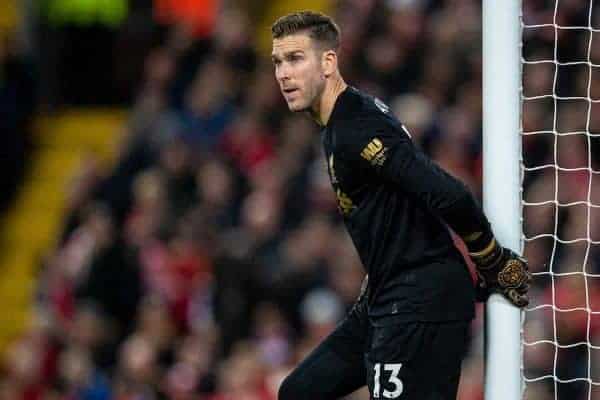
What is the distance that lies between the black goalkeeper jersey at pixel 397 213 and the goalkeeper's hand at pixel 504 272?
75 millimetres

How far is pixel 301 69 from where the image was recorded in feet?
17.2

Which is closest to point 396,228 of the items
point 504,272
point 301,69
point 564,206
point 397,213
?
point 397,213

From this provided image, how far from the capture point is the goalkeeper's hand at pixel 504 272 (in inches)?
207

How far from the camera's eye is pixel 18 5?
13.8 m

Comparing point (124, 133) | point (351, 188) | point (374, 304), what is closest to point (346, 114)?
point (351, 188)

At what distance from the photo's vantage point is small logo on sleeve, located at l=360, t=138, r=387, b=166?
508cm

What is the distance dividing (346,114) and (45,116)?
8.85 meters

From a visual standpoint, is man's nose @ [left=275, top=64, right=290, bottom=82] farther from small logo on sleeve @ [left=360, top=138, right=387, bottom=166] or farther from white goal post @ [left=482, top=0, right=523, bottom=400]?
white goal post @ [left=482, top=0, right=523, bottom=400]

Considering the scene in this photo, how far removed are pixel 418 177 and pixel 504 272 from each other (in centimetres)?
51

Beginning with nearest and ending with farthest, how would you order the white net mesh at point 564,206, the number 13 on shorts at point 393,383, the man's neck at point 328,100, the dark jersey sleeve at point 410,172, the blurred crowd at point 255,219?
the dark jersey sleeve at point 410,172 → the number 13 on shorts at point 393,383 → the man's neck at point 328,100 → the white net mesh at point 564,206 → the blurred crowd at point 255,219

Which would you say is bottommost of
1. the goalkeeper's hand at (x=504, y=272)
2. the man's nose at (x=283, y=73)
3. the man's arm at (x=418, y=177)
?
the goalkeeper's hand at (x=504, y=272)

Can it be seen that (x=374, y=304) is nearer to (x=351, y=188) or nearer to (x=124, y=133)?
(x=351, y=188)

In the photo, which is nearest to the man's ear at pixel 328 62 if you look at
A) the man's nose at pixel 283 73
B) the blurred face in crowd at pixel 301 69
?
the blurred face in crowd at pixel 301 69

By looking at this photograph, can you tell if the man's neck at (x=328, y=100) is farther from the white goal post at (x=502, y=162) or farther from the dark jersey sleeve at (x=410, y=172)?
the white goal post at (x=502, y=162)
